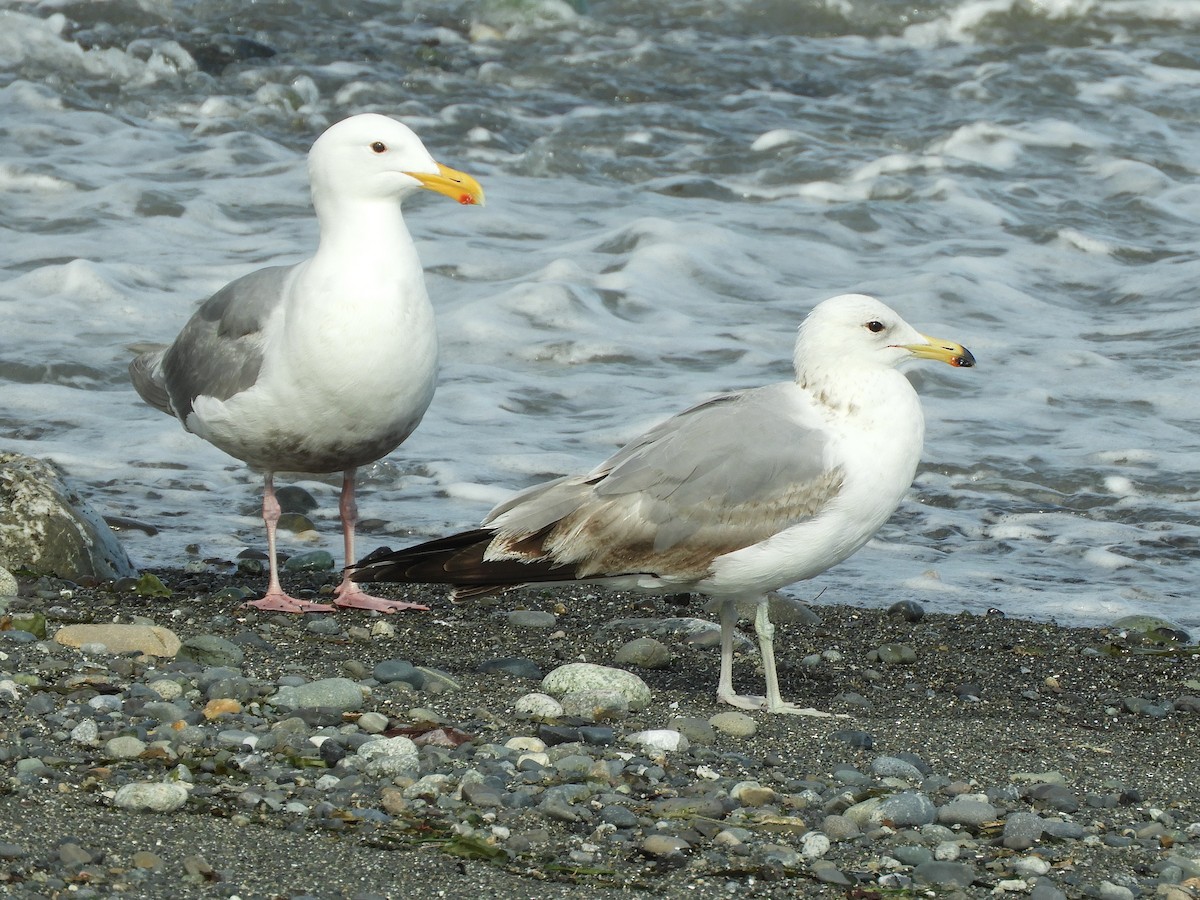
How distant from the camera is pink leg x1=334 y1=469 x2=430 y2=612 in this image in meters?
5.83

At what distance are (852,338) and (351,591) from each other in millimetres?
2172

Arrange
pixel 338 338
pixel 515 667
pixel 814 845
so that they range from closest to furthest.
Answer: pixel 814 845 < pixel 515 667 < pixel 338 338

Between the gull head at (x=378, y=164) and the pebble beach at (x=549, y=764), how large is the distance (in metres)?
1.53

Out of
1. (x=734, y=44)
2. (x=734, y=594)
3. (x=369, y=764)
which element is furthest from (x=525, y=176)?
(x=369, y=764)

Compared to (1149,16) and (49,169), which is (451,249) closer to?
(49,169)

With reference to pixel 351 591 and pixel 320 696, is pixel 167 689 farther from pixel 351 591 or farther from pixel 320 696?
pixel 351 591

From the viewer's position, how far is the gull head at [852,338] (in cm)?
475

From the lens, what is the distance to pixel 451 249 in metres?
11.2

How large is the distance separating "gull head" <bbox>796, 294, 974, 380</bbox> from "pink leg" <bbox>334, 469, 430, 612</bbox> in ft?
6.02

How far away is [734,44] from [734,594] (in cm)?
1317

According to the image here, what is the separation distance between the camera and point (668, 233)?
11305 mm

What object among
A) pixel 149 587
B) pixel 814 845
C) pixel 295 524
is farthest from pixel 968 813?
A: pixel 295 524

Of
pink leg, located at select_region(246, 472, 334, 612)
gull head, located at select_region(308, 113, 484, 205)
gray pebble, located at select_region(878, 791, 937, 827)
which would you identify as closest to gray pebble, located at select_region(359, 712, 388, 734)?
gray pebble, located at select_region(878, 791, 937, 827)

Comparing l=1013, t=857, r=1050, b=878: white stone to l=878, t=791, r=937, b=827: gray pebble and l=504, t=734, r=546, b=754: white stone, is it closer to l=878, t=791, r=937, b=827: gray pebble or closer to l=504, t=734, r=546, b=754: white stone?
l=878, t=791, r=937, b=827: gray pebble
